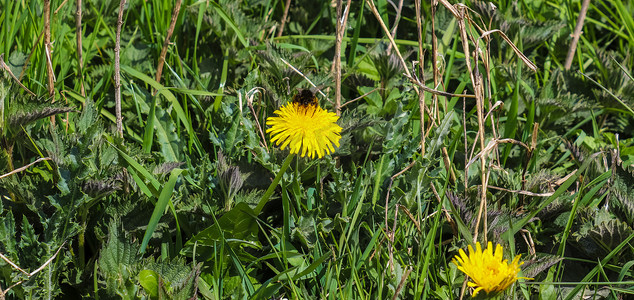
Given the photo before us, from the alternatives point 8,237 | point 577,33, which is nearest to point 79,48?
point 8,237

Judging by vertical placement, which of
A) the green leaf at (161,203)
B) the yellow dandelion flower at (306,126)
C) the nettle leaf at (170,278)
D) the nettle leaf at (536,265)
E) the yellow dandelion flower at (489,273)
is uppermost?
the yellow dandelion flower at (306,126)

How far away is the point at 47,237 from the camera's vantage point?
75.9 inches

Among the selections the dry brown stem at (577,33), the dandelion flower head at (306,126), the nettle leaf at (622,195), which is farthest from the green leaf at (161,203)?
the dry brown stem at (577,33)

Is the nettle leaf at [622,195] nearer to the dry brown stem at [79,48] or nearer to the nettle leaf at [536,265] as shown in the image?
the nettle leaf at [536,265]

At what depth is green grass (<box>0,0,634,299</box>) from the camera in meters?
1.93

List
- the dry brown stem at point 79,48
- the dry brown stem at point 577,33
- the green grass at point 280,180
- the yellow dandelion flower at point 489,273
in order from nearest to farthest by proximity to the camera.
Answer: the yellow dandelion flower at point 489,273
the green grass at point 280,180
the dry brown stem at point 79,48
the dry brown stem at point 577,33

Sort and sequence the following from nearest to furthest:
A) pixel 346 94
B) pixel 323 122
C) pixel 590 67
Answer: pixel 323 122 → pixel 346 94 → pixel 590 67

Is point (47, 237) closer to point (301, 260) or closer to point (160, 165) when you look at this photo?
point (160, 165)

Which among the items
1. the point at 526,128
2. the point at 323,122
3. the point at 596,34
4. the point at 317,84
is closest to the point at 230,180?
the point at 323,122

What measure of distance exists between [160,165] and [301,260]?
1.87ft

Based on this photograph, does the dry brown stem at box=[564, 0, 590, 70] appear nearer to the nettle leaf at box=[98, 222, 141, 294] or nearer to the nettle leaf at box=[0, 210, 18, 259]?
the nettle leaf at box=[98, 222, 141, 294]

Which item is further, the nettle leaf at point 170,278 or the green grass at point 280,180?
the green grass at point 280,180

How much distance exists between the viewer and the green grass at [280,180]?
1934 mm

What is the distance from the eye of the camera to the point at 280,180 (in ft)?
7.04
